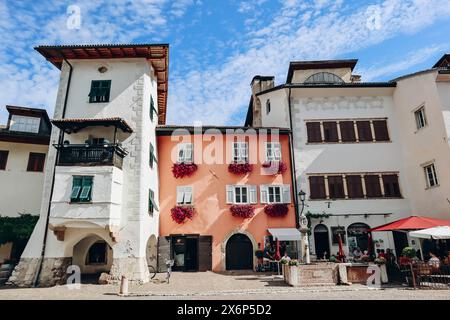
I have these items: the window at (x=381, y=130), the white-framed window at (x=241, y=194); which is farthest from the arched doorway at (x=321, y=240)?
the window at (x=381, y=130)

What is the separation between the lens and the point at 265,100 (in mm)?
23531

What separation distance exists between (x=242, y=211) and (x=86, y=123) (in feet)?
36.4

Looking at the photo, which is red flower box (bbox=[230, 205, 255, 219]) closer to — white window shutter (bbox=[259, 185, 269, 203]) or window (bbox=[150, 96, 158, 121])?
white window shutter (bbox=[259, 185, 269, 203])

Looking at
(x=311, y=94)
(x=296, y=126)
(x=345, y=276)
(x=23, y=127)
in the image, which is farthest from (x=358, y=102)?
(x=23, y=127)

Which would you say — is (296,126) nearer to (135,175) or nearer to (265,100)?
(265,100)

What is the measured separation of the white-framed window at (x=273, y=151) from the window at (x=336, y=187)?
12.9ft

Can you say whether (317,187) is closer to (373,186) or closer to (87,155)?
(373,186)

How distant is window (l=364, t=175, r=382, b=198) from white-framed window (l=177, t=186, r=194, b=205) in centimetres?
1231

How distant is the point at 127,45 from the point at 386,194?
19.7 m

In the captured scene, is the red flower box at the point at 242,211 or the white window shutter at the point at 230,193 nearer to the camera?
the red flower box at the point at 242,211

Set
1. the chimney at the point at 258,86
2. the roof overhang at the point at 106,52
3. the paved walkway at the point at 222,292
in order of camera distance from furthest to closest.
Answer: the chimney at the point at 258,86, the roof overhang at the point at 106,52, the paved walkway at the point at 222,292

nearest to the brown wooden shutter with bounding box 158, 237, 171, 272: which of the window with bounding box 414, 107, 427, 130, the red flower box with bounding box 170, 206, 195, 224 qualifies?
the red flower box with bounding box 170, 206, 195, 224

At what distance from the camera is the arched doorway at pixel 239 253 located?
1906cm

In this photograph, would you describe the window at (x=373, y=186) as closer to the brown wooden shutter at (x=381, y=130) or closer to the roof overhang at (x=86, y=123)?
the brown wooden shutter at (x=381, y=130)
